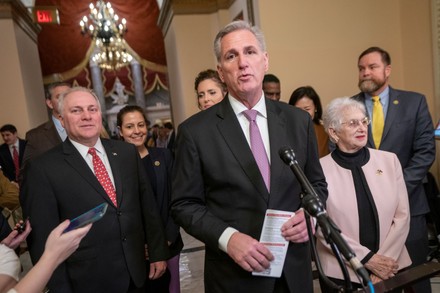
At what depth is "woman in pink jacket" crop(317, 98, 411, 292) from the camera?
1.70 metres

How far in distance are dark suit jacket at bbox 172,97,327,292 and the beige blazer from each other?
445 millimetres

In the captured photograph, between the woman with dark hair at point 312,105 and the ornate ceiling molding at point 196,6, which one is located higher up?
the ornate ceiling molding at point 196,6

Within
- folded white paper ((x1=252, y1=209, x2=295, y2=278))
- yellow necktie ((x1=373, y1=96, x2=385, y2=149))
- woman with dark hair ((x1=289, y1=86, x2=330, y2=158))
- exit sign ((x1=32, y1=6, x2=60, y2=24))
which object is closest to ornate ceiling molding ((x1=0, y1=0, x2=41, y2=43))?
exit sign ((x1=32, y1=6, x2=60, y2=24))

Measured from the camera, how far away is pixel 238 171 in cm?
126

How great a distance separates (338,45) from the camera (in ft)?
12.2

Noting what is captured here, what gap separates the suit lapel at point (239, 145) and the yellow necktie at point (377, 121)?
137 centimetres

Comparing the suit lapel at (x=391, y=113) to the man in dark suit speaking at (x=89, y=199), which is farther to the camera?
the suit lapel at (x=391, y=113)

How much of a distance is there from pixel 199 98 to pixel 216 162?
112 cm

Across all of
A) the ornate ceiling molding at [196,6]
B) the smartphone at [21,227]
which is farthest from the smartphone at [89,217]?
the ornate ceiling molding at [196,6]

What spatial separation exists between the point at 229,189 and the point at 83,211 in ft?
2.57

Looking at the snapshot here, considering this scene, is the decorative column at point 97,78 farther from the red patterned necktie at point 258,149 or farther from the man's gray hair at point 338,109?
the red patterned necktie at point 258,149

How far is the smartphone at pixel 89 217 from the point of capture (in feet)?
3.36

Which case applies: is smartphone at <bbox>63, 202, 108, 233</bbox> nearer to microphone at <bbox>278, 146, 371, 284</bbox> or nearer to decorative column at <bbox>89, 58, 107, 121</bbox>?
microphone at <bbox>278, 146, 371, 284</bbox>

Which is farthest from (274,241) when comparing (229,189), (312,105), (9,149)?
(9,149)
